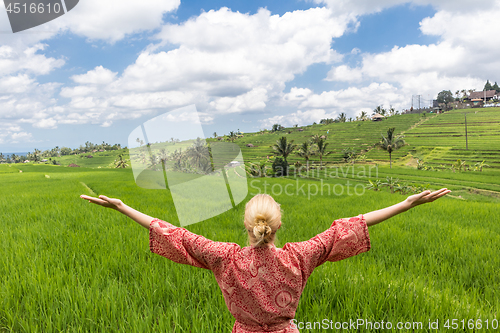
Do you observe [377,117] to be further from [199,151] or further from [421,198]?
[421,198]

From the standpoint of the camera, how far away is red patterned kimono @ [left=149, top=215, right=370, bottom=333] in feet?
4.00

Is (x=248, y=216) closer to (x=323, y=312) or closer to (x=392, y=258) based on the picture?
(x=323, y=312)

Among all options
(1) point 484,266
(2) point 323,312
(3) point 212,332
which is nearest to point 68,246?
(3) point 212,332

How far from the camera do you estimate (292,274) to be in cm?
123

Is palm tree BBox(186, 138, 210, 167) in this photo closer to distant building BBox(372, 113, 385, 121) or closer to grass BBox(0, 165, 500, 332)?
grass BBox(0, 165, 500, 332)

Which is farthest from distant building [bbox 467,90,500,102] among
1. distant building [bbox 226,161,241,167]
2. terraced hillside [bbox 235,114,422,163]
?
→ distant building [bbox 226,161,241,167]

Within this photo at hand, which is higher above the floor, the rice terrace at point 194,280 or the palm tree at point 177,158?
the palm tree at point 177,158

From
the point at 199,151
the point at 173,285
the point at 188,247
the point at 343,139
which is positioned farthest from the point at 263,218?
the point at 343,139

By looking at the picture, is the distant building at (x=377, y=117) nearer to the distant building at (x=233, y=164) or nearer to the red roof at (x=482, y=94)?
the red roof at (x=482, y=94)

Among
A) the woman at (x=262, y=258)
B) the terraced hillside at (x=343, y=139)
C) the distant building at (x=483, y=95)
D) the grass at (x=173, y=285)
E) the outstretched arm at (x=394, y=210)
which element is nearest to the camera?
the woman at (x=262, y=258)

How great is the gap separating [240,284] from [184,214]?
4.32m

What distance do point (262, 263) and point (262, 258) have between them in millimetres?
25

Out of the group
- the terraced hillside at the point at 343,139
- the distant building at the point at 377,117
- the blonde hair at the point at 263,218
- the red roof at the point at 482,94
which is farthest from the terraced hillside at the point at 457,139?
the blonde hair at the point at 263,218

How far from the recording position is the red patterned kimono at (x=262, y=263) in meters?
1.22
